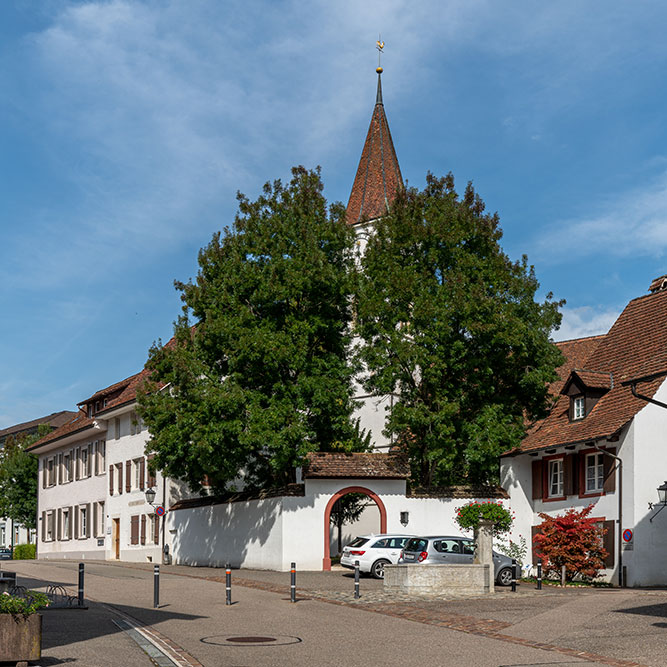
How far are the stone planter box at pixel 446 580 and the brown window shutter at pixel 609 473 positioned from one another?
7.18 m

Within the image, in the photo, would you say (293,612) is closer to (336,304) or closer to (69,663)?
(69,663)

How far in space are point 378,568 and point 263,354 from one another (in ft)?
27.3

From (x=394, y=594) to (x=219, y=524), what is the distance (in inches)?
596

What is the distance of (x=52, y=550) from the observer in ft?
205

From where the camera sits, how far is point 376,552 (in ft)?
103

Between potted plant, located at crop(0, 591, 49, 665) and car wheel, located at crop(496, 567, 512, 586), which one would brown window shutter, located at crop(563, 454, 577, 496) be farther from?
potted plant, located at crop(0, 591, 49, 665)

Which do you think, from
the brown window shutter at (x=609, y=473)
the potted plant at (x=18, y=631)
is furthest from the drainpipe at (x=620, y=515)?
the potted plant at (x=18, y=631)

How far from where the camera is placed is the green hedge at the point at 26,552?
220ft

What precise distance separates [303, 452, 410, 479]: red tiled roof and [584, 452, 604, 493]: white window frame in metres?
6.15

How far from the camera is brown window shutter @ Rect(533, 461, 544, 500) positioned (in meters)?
35.2

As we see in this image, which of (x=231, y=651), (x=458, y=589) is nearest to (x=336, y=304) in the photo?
(x=458, y=589)

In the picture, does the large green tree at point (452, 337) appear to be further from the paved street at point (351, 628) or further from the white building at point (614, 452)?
the paved street at point (351, 628)

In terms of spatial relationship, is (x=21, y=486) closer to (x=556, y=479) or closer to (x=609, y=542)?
(x=556, y=479)

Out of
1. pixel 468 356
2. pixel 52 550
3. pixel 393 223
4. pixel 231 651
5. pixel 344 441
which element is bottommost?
pixel 52 550
